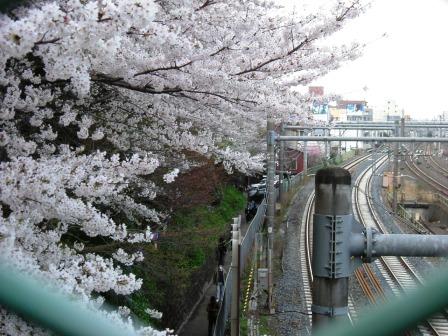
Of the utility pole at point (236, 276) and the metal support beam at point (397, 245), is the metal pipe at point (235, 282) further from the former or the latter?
the metal support beam at point (397, 245)

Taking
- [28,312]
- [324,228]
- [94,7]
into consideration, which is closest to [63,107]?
[94,7]

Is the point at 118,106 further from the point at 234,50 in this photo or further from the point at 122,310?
the point at 122,310

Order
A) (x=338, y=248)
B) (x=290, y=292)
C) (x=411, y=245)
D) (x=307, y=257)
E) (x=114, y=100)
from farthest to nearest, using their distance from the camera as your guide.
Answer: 1. (x=307, y=257)
2. (x=290, y=292)
3. (x=114, y=100)
4. (x=338, y=248)
5. (x=411, y=245)

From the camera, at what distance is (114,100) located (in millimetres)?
6395

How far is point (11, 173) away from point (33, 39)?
3.00 ft

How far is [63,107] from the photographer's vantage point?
15.6 ft

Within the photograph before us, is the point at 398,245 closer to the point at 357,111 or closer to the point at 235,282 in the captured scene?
the point at 235,282

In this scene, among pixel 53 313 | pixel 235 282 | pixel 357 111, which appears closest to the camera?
pixel 53 313

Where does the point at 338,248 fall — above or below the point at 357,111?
below

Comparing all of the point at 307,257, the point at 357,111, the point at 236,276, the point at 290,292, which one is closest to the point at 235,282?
the point at 236,276

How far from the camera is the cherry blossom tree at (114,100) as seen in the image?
2.83 metres

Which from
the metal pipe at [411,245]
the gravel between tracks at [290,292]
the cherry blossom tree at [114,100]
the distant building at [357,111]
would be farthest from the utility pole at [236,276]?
the distant building at [357,111]

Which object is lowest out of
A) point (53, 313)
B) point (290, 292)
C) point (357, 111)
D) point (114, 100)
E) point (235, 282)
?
point (290, 292)

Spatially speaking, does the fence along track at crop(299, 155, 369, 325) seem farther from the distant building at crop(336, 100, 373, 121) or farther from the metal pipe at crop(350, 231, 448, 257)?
the distant building at crop(336, 100, 373, 121)
